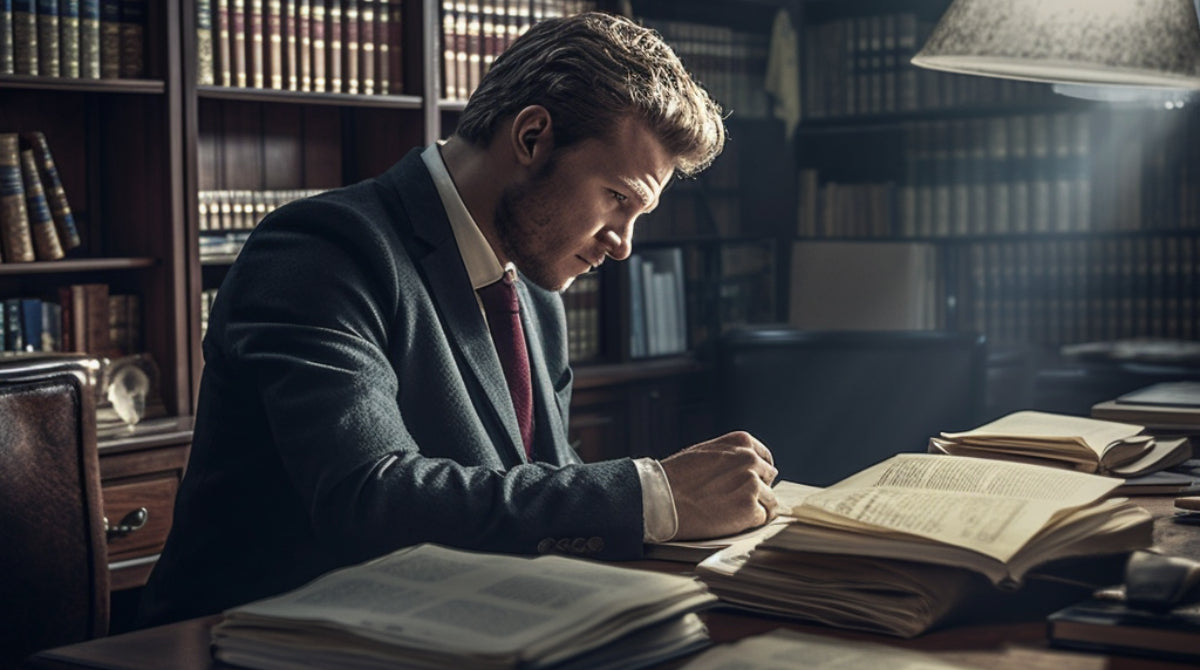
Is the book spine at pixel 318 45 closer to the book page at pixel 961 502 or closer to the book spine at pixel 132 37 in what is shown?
the book spine at pixel 132 37

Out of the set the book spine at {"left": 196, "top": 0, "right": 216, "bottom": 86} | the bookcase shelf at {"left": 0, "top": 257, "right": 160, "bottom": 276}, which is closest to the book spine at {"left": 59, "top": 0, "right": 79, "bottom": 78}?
the book spine at {"left": 196, "top": 0, "right": 216, "bottom": 86}

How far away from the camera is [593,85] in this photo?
1.75 metres

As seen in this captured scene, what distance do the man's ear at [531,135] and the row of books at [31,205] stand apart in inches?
60.0

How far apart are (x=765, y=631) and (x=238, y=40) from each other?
95.7 inches

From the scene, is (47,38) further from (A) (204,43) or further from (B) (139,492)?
(B) (139,492)

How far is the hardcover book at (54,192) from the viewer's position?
292 cm

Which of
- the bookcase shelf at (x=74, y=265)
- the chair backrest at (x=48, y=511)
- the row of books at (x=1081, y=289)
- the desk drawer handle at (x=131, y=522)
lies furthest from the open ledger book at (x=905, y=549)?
the row of books at (x=1081, y=289)

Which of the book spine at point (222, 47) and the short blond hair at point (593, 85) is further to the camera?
the book spine at point (222, 47)

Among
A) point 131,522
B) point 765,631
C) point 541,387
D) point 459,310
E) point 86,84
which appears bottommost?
point 131,522

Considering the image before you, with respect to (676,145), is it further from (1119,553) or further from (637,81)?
(1119,553)

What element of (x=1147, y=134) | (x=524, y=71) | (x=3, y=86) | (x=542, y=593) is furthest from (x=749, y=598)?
(x=1147, y=134)

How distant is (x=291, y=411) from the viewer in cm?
141

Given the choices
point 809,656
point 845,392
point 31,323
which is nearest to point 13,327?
point 31,323

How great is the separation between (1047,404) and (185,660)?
3020 millimetres
